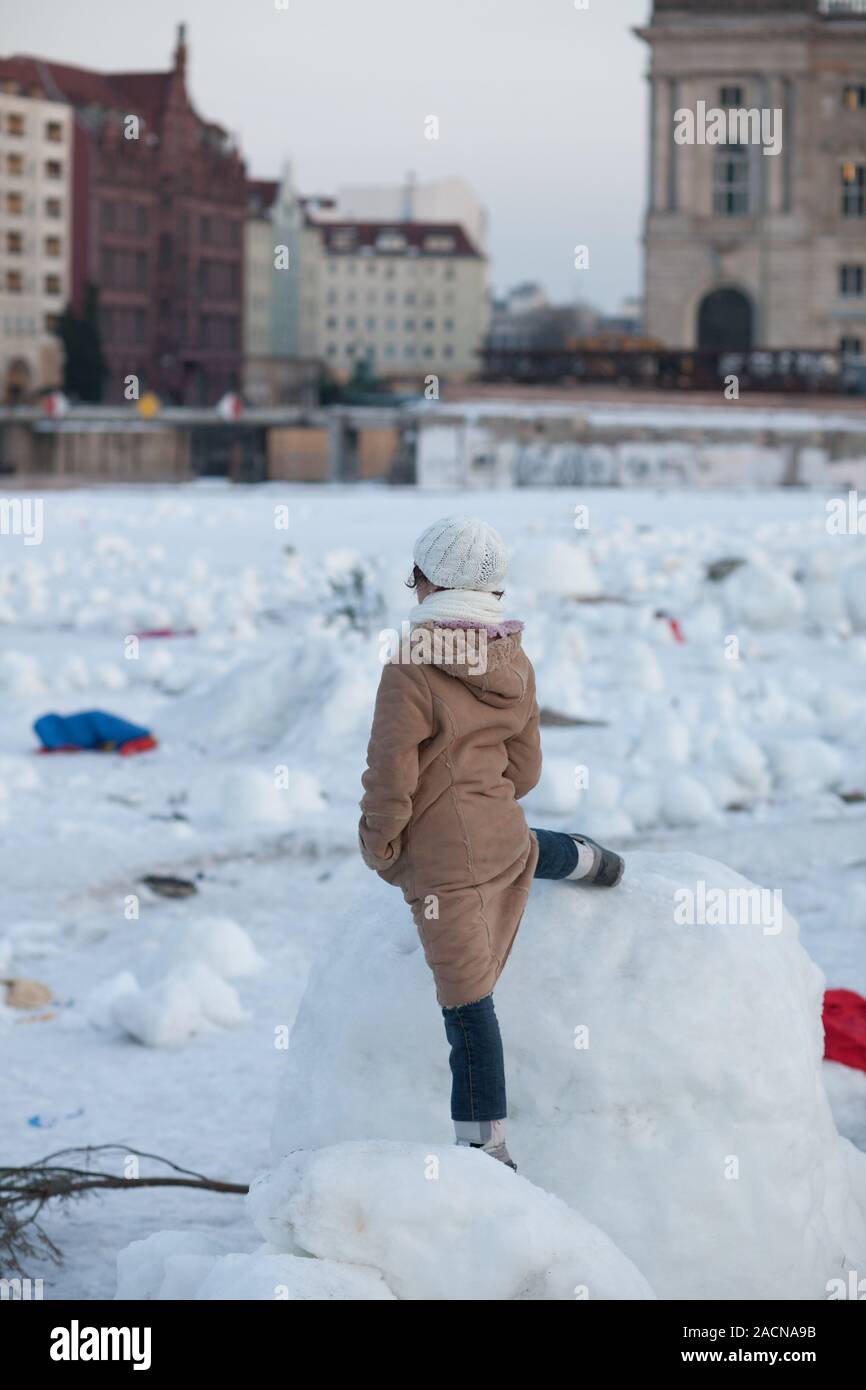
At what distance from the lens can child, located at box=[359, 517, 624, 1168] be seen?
148 inches

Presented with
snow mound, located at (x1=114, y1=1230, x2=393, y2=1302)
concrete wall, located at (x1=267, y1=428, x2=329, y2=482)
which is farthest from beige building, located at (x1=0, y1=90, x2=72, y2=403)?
snow mound, located at (x1=114, y1=1230, x2=393, y2=1302)

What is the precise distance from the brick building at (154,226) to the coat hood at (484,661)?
66.5 metres

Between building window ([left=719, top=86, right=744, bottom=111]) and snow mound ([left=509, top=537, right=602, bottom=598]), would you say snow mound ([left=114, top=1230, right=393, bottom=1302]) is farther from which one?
building window ([left=719, top=86, right=744, bottom=111])

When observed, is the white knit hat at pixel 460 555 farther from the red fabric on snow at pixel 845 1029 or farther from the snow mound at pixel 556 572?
the snow mound at pixel 556 572

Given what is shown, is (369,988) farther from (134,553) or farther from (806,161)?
(806,161)

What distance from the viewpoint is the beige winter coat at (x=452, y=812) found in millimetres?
3758

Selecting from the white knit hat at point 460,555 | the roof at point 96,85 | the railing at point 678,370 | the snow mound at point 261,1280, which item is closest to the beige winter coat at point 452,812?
the white knit hat at point 460,555

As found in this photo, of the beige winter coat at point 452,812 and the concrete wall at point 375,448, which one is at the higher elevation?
the concrete wall at point 375,448

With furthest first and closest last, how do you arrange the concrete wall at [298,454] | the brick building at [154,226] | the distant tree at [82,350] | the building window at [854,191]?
the brick building at [154,226], the distant tree at [82,350], the concrete wall at [298,454], the building window at [854,191]

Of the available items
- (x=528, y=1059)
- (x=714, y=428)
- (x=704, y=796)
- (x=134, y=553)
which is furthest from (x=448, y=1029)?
(x=714, y=428)

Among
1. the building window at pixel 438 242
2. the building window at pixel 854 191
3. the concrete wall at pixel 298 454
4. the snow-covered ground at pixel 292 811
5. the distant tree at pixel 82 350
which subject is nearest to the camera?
the snow-covered ground at pixel 292 811

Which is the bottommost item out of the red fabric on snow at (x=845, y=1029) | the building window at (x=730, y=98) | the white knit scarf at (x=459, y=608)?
the red fabric on snow at (x=845, y=1029)

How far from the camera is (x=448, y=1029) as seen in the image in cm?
381
